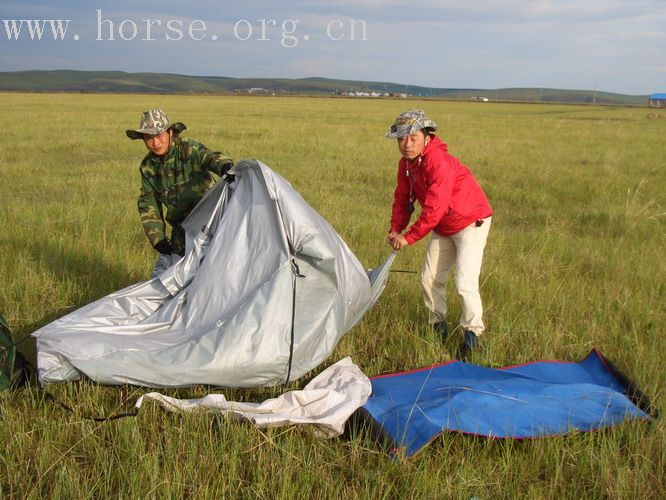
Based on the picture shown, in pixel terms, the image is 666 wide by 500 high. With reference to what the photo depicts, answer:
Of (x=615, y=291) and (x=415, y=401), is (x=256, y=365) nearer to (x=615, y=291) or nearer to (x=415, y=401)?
(x=415, y=401)

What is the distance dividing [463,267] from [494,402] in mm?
1254

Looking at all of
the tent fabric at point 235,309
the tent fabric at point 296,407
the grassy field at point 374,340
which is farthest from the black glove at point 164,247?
the tent fabric at point 296,407

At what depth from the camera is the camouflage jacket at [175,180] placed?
15.2 feet

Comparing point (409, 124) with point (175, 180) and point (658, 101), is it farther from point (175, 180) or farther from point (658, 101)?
point (658, 101)

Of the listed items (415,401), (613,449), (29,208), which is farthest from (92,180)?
(613,449)

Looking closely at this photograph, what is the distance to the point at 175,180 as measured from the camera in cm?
471

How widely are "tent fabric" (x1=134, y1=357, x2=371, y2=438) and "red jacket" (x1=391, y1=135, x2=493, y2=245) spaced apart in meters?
1.25

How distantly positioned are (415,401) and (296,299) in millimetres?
910

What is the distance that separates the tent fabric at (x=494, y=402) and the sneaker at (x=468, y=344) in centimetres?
37

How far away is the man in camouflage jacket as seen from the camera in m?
4.59

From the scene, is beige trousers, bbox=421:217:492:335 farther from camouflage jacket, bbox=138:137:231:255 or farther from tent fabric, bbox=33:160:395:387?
camouflage jacket, bbox=138:137:231:255

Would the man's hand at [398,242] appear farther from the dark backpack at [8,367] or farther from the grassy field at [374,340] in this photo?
the dark backpack at [8,367]

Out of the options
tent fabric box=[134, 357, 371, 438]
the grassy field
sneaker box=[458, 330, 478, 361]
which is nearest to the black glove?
the grassy field

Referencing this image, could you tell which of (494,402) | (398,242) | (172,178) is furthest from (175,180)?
(494,402)
